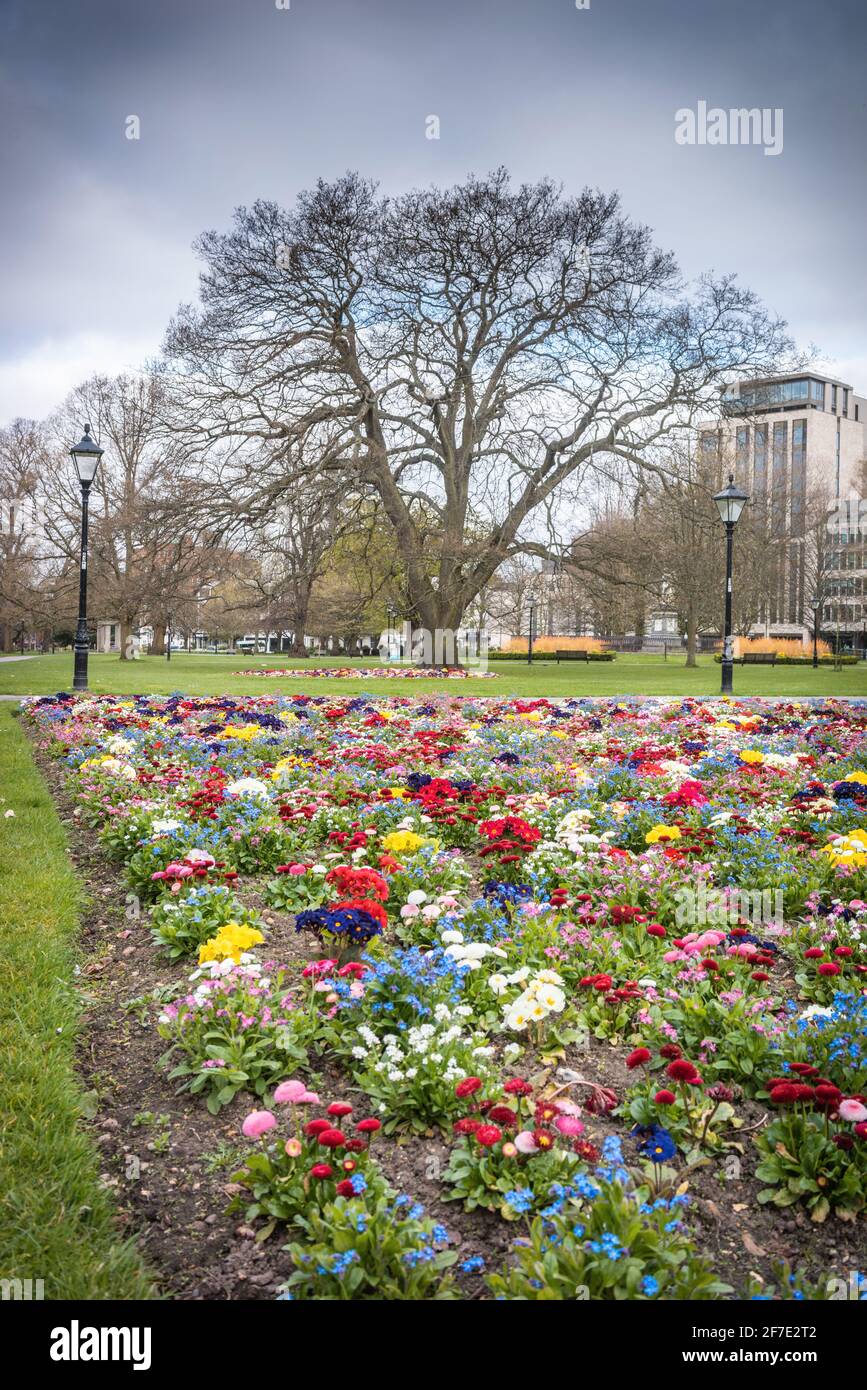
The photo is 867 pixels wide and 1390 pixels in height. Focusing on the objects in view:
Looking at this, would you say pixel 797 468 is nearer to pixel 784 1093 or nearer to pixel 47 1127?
pixel 784 1093

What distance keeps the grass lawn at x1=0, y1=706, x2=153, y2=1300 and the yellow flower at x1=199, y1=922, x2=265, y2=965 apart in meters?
0.50

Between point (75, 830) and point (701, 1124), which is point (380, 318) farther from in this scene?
point (701, 1124)

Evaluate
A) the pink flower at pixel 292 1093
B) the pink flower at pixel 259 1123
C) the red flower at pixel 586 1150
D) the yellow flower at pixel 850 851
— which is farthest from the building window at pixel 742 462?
the pink flower at pixel 259 1123

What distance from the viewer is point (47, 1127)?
2.46 m

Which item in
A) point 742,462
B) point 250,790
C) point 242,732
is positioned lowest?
point 250,790

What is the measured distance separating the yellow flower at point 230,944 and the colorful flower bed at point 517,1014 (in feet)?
0.04

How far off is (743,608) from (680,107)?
35.2 meters

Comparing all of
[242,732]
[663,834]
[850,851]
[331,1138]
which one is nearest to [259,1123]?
[331,1138]

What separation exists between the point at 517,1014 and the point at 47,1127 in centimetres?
139

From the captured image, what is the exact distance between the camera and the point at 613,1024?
304 centimetres

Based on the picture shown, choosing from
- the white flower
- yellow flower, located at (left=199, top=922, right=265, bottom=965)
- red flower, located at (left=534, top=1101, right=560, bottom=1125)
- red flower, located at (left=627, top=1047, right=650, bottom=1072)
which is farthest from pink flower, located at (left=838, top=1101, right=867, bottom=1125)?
the white flower

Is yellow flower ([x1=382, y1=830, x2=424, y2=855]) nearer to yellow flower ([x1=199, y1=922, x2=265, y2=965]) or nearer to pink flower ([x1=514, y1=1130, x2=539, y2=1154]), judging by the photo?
yellow flower ([x1=199, y1=922, x2=265, y2=965])

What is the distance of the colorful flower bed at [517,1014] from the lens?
2041 millimetres

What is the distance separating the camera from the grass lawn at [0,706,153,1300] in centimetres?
199
